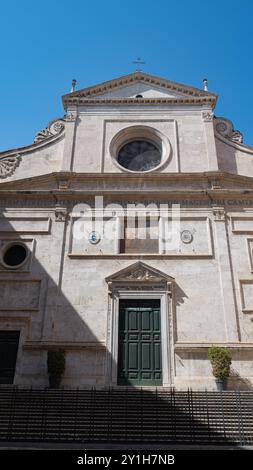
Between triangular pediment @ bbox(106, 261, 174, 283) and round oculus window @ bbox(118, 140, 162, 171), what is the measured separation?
14.8 feet

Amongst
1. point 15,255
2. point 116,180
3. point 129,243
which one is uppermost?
point 116,180

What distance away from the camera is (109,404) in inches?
385

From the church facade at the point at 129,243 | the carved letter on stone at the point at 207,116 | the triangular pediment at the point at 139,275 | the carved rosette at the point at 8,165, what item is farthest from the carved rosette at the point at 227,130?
the carved rosette at the point at 8,165

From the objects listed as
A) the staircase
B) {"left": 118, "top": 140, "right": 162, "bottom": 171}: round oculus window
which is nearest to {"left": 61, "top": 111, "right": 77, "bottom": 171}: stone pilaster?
{"left": 118, "top": 140, "right": 162, "bottom": 171}: round oculus window

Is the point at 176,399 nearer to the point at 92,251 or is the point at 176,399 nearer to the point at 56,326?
the point at 56,326

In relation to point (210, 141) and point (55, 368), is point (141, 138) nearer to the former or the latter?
point (210, 141)

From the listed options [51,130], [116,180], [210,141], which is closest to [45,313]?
[116,180]

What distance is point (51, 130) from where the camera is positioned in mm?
18000

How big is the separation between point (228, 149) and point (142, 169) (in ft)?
11.9

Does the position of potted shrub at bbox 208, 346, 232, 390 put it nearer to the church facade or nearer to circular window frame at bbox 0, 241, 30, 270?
the church facade

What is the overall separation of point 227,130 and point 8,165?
29.5 ft

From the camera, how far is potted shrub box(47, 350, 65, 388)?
38.9 ft

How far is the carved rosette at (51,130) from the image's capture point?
701 inches
